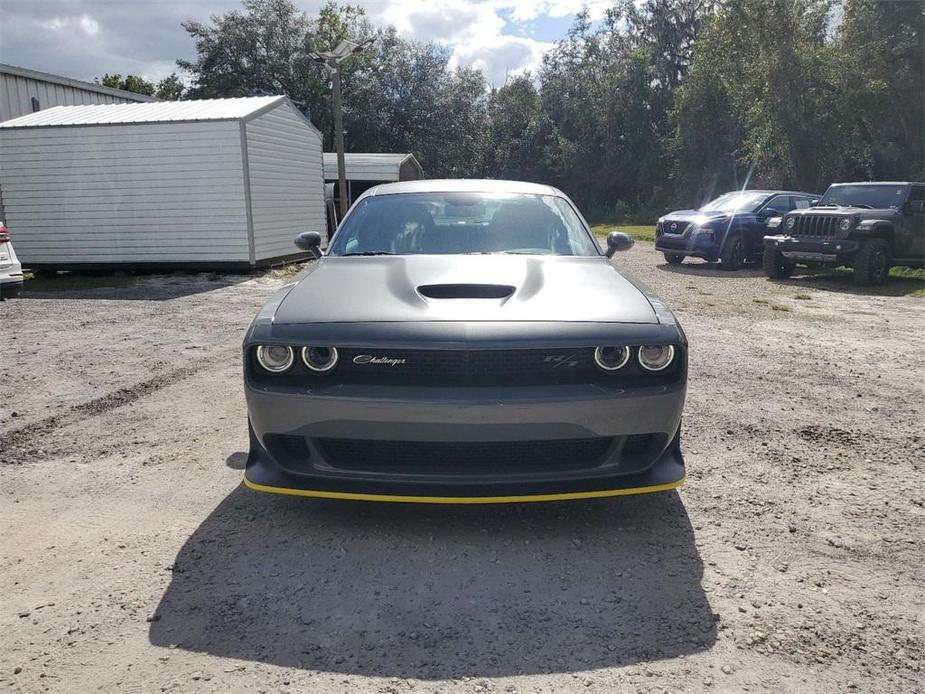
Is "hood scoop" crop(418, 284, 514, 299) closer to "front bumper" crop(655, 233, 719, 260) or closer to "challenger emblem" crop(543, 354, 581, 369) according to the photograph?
"challenger emblem" crop(543, 354, 581, 369)

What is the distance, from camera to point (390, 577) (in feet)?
9.18

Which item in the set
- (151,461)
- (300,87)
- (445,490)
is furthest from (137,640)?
(300,87)

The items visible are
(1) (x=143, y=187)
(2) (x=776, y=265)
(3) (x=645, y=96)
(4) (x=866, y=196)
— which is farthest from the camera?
(3) (x=645, y=96)

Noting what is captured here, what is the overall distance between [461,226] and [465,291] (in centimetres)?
113

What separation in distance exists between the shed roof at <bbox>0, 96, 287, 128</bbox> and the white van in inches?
197

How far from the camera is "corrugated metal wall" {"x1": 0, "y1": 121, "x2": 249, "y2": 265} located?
44.5 ft

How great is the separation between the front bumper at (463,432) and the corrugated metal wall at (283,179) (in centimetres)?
1157

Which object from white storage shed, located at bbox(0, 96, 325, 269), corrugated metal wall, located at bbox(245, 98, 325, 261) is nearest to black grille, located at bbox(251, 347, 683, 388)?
white storage shed, located at bbox(0, 96, 325, 269)

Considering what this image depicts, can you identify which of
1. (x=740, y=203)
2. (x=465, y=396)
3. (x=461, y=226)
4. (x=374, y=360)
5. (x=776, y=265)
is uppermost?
(x=461, y=226)

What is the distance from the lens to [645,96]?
4331 centimetres

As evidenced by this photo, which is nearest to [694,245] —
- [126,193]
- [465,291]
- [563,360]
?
[126,193]

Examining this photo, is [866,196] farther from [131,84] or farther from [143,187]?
[131,84]

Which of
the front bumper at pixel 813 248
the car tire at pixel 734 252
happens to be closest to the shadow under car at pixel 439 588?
the front bumper at pixel 813 248

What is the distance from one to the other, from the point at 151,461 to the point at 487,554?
220cm
